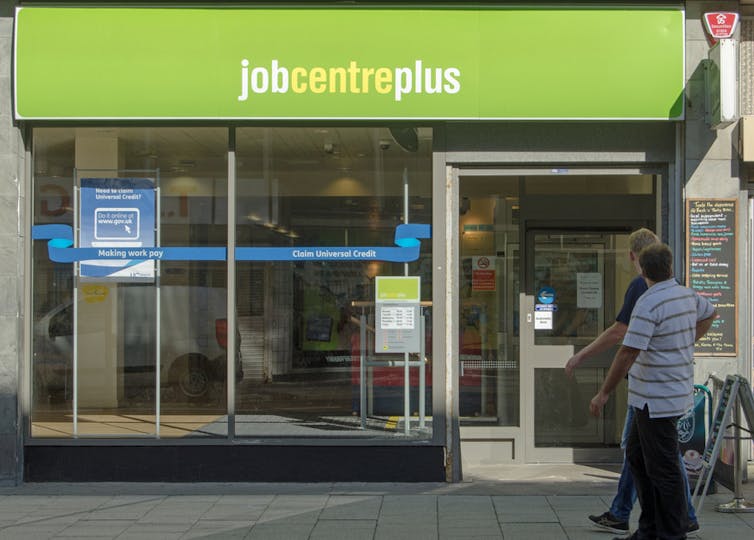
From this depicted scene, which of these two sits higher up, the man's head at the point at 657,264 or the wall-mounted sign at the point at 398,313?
the man's head at the point at 657,264

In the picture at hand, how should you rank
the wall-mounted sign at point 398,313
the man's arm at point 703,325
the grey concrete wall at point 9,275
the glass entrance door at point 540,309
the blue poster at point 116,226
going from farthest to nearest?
the glass entrance door at point 540,309, the blue poster at point 116,226, the wall-mounted sign at point 398,313, the grey concrete wall at point 9,275, the man's arm at point 703,325

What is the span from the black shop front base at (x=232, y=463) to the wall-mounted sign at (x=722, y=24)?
4.03m

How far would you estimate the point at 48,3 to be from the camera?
733 cm

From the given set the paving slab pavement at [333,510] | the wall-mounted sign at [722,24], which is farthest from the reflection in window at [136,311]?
the wall-mounted sign at [722,24]

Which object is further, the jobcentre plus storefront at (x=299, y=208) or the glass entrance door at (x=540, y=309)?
the glass entrance door at (x=540, y=309)

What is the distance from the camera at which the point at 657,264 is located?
204 inches

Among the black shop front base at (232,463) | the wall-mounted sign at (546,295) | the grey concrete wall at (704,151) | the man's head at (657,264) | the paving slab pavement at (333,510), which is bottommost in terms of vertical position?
the paving slab pavement at (333,510)

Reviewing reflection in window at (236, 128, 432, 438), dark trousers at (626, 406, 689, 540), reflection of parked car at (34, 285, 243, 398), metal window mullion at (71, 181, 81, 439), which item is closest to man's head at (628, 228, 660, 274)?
dark trousers at (626, 406, 689, 540)

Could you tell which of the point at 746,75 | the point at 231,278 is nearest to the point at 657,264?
the point at 746,75

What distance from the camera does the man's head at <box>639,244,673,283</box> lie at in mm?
5172

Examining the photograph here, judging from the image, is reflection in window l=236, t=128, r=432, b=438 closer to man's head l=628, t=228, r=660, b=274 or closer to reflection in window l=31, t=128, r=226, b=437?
reflection in window l=31, t=128, r=226, b=437

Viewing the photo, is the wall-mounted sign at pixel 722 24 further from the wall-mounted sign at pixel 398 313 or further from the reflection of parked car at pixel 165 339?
the reflection of parked car at pixel 165 339

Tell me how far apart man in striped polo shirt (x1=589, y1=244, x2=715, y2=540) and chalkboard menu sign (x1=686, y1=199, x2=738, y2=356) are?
2.09 meters

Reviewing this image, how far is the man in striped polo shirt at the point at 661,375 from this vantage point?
16.4ft
